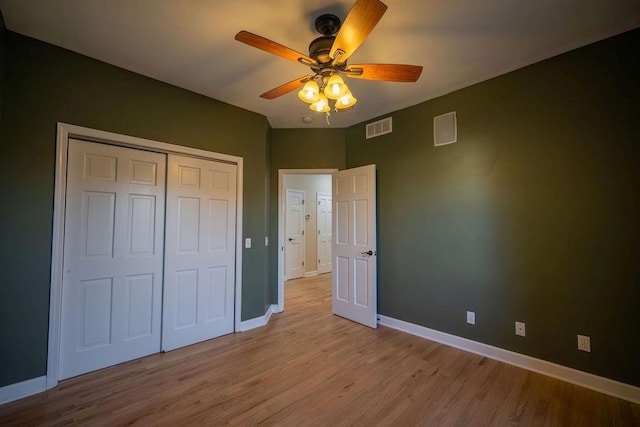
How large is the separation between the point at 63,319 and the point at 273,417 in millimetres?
1894

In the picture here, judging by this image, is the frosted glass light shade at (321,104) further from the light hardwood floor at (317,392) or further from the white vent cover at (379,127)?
the light hardwood floor at (317,392)

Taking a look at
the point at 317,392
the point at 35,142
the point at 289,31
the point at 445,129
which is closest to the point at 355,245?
the point at 445,129

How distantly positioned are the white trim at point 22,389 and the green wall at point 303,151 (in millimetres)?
2604

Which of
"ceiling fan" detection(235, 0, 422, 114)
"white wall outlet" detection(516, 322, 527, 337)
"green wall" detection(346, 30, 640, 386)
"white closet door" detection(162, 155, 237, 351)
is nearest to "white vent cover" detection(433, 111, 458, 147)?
"green wall" detection(346, 30, 640, 386)

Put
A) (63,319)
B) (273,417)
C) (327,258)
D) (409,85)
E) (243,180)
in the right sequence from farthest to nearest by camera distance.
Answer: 1. (327,258)
2. (243,180)
3. (409,85)
4. (63,319)
5. (273,417)

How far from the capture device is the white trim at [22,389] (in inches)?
76.5

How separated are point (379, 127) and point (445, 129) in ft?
2.89

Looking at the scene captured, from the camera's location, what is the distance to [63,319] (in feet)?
7.27

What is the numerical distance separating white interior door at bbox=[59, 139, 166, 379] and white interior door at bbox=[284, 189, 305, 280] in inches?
140

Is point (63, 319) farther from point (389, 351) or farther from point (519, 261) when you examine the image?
point (519, 261)

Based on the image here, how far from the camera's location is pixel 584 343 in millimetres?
2172

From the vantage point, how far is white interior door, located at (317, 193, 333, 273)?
6820 mm

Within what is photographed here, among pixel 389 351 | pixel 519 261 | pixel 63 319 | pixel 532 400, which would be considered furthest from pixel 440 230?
pixel 63 319

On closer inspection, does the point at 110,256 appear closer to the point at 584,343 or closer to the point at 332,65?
the point at 332,65
